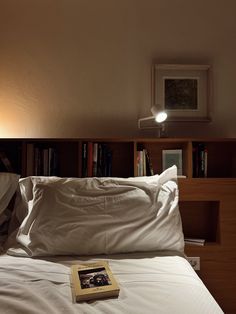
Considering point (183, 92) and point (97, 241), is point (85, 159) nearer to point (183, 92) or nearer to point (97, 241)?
point (97, 241)

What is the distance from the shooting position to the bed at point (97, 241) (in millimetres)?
842

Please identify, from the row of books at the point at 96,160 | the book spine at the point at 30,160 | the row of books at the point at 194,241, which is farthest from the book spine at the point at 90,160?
the row of books at the point at 194,241

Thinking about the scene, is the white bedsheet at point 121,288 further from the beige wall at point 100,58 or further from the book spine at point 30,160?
the beige wall at point 100,58

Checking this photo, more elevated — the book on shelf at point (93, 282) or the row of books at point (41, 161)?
the row of books at point (41, 161)

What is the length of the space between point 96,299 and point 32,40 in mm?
1658

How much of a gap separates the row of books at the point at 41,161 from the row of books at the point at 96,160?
8.1 inches

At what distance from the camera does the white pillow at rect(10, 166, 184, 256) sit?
1.19 metres

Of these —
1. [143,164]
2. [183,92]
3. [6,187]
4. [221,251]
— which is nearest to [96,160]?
[143,164]

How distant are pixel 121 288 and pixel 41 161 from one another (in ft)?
3.26

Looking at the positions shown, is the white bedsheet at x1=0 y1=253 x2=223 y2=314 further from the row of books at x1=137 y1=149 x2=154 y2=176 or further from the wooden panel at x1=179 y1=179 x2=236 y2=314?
the row of books at x1=137 y1=149 x2=154 y2=176

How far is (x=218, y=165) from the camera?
173 centimetres

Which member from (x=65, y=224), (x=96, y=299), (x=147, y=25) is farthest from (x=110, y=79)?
(x=96, y=299)

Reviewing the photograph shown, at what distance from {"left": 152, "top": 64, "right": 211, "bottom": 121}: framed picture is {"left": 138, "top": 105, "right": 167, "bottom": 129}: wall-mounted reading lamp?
0.45ft

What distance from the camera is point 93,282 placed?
0.92 m
